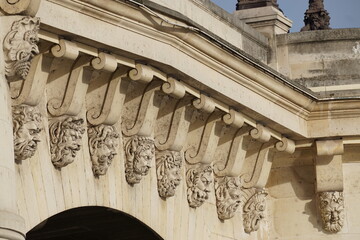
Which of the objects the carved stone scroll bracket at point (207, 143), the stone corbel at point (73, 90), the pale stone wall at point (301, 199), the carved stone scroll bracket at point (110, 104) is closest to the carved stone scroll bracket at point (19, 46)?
the stone corbel at point (73, 90)

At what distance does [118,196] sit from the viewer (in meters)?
14.0

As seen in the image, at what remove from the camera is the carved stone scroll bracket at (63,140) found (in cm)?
1285

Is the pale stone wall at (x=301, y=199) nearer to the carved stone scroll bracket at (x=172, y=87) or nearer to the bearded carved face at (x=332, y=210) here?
the bearded carved face at (x=332, y=210)

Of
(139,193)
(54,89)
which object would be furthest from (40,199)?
(139,193)

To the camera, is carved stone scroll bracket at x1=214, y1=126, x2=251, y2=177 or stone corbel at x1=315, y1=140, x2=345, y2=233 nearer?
carved stone scroll bracket at x1=214, y1=126, x2=251, y2=177

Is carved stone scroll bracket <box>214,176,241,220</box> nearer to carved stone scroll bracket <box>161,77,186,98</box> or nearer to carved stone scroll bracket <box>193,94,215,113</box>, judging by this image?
carved stone scroll bracket <box>193,94,215,113</box>

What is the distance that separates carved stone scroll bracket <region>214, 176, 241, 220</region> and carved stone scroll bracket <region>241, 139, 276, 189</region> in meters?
0.42

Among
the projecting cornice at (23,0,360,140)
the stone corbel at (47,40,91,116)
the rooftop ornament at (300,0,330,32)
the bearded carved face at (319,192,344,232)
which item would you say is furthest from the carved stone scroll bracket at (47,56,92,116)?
the rooftop ornament at (300,0,330,32)

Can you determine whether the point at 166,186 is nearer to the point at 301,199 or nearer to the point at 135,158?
the point at 135,158

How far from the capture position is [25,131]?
40.2 ft

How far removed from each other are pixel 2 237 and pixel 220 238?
5376 millimetres

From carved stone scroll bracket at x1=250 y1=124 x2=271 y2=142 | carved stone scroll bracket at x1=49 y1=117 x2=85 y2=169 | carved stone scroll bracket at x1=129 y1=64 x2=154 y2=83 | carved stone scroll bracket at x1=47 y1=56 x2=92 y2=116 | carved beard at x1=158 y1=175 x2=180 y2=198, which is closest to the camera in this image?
carved stone scroll bracket at x1=49 y1=117 x2=85 y2=169

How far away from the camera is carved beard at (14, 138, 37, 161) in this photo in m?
12.2

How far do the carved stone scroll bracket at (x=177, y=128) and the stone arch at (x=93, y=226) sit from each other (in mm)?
756
